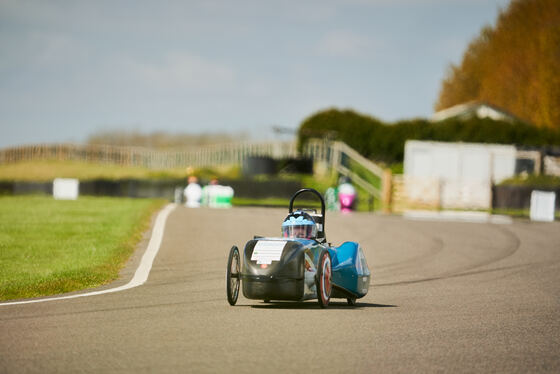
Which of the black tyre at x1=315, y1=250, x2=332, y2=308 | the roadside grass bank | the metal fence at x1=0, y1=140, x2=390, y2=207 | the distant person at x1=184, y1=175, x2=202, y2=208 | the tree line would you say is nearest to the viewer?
the black tyre at x1=315, y1=250, x2=332, y2=308

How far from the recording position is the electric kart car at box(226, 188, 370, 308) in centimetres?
1002

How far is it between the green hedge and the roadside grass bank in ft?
89.8

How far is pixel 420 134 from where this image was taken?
179 ft

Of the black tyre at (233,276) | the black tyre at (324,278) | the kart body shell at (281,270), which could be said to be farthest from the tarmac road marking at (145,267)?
the black tyre at (324,278)

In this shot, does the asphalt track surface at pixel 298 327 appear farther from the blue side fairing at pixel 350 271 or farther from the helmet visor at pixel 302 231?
the helmet visor at pixel 302 231

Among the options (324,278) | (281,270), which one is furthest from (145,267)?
(281,270)

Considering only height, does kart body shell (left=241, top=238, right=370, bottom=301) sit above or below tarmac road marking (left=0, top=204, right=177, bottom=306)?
above

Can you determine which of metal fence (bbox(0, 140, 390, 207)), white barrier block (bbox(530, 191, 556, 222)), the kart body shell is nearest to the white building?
metal fence (bbox(0, 140, 390, 207))

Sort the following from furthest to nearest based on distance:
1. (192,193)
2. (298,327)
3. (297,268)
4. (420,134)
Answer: (420,134) → (192,193) → (297,268) → (298,327)

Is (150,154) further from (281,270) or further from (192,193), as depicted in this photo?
(281,270)

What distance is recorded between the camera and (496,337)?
8648 mm

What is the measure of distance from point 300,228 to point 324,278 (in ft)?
2.41

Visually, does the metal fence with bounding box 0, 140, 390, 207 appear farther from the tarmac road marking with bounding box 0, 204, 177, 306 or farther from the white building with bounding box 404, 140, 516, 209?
the tarmac road marking with bounding box 0, 204, 177, 306

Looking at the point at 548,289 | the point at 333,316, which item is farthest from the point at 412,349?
the point at 548,289
